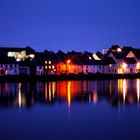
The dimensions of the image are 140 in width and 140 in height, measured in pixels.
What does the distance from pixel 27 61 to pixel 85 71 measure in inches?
445

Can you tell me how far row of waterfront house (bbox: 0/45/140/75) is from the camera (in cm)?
5981

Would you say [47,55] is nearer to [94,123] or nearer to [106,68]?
[106,68]

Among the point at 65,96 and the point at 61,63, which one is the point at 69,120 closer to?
the point at 65,96

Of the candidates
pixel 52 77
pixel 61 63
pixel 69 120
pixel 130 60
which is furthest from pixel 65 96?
pixel 130 60

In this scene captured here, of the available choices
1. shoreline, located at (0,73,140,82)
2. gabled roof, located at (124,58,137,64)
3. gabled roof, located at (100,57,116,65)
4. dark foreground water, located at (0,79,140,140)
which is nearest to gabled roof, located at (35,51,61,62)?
gabled roof, located at (100,57,116,65)

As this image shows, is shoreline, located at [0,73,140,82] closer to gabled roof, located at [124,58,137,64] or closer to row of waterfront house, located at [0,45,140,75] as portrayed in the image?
row of waterfront house, located at [0,45,140,75]

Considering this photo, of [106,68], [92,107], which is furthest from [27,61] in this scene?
[92,107]

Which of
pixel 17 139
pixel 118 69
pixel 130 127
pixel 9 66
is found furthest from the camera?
pixel 118 69

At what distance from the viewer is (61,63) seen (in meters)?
66.2

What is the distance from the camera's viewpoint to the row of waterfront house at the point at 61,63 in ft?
196

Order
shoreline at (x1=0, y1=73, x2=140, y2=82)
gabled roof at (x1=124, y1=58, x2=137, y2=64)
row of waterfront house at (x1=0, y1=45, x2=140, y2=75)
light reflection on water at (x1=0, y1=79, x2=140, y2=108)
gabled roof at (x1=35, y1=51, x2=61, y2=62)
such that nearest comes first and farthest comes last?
light reflection on water at (x1=0, y1=79, x2=140, y2=108)
shoreline at (x1=0, y1=73, x2=140, y2=82)
row of waterfront house at (x1=0, y1=45, x2=140, y2=75)
gabled roof at (x1=35, y1=51, x2=61, y2=62)
gabled roof at (x1=124, y1=58, x2=137, y2=64)

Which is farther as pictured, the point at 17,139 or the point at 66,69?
the point at 66,69

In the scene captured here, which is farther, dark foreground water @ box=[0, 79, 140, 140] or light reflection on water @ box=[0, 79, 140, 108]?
light reflection on water @ box=[0, 79, 140, 108]

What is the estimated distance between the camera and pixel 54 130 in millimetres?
14570
